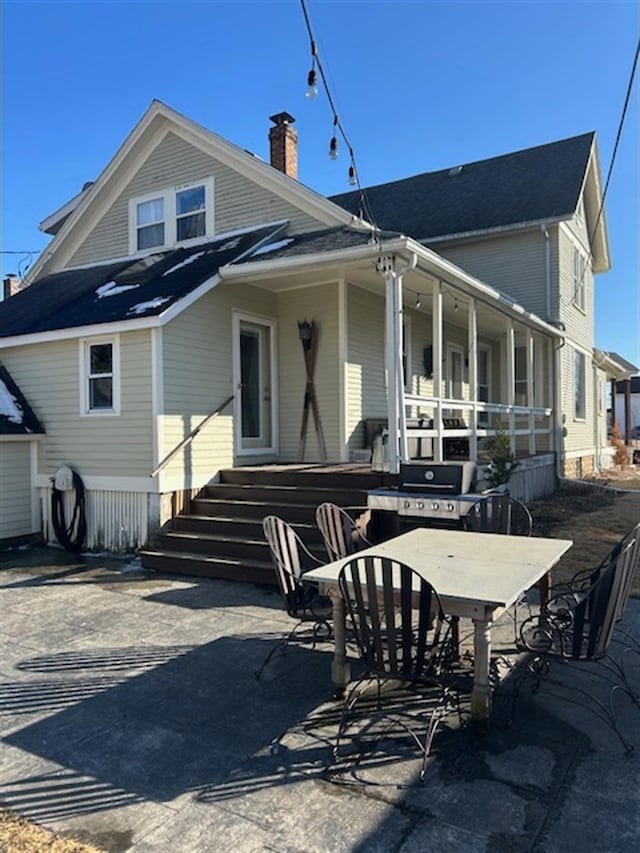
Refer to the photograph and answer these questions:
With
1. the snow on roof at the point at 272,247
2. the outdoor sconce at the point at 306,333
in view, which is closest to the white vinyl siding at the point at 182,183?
the snow on roof at the point at 272,247

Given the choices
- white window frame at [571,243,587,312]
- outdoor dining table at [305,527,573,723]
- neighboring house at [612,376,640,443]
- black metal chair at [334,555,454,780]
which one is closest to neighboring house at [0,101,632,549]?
white window frame at [571,243,587,312]

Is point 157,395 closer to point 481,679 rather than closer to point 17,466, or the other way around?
point 17,466

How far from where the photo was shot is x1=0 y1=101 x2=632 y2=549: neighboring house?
8.17m

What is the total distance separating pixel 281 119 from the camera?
1256 centimetres

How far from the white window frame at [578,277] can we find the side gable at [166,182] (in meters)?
8.71

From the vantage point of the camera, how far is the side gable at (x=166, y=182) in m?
10.3

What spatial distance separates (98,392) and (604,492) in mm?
11044

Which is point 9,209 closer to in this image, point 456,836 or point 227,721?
point 227,721

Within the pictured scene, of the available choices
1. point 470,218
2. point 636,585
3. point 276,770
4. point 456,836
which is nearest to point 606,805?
point 456,836

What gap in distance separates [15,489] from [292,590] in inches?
252

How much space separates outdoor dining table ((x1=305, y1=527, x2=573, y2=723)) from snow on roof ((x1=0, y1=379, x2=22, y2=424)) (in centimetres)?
665

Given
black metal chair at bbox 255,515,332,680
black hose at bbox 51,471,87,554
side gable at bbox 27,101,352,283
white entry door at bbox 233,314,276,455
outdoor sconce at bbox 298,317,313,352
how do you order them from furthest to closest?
side gable at bbox 27,101,352,283 → outdoor sconce at bbox 298,317,313,352 → white entry door at bbox 233,314,276,455 → black hose at bbox 51,471,87,554 → black metal chair at bbox 255,515,332,680

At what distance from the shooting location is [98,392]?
28.7 feet

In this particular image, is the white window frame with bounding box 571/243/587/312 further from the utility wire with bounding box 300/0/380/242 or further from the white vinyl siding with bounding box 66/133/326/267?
the utility wire with bounding box 300/0/380/242
